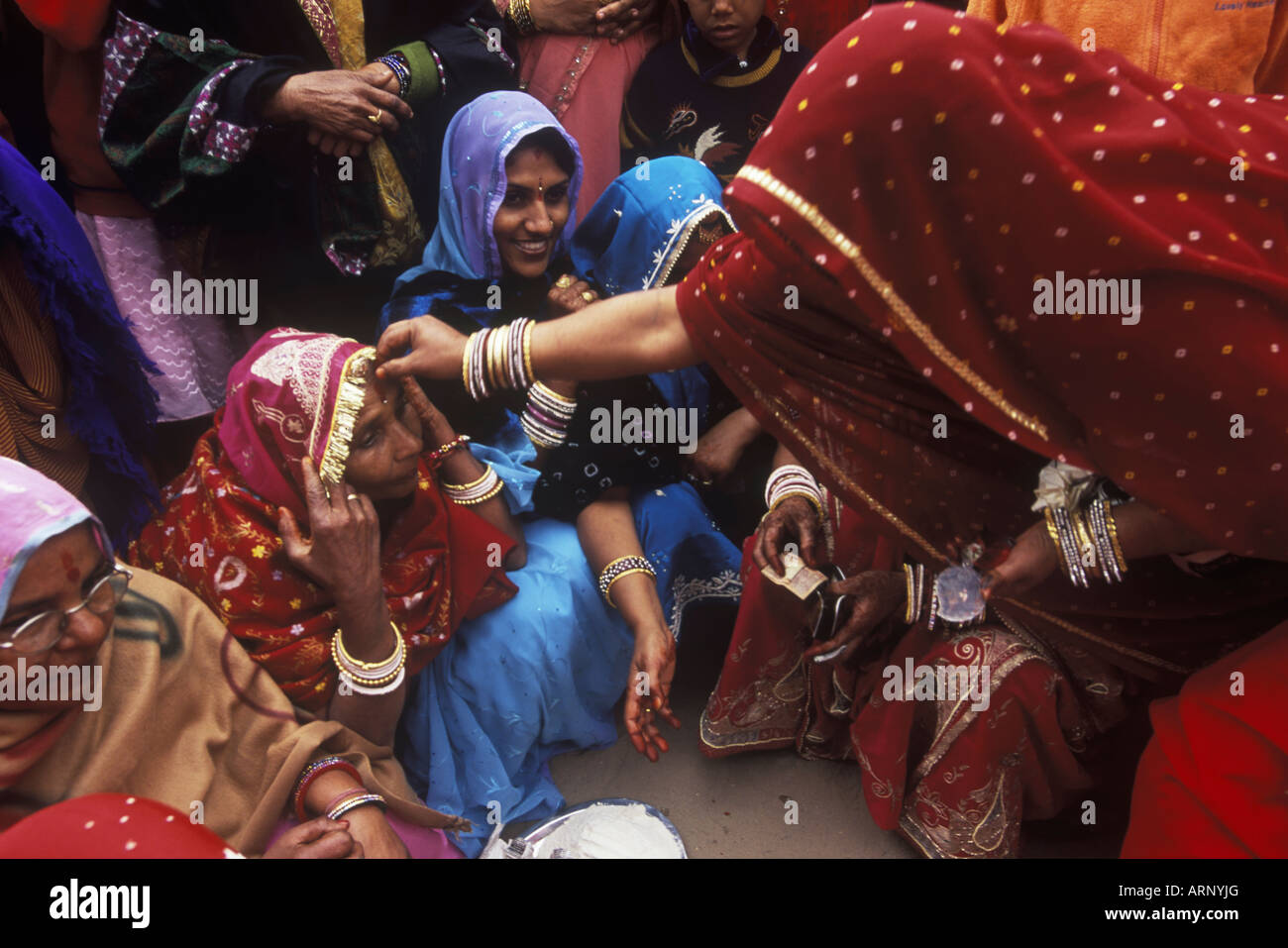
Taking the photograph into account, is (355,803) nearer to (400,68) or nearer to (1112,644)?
(1112,644)

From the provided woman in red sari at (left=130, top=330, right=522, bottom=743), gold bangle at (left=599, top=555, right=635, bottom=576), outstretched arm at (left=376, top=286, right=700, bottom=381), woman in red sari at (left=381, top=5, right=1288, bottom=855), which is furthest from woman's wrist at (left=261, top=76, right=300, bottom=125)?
gold bangle at (left=599, top=555, right=635, bottom=576)

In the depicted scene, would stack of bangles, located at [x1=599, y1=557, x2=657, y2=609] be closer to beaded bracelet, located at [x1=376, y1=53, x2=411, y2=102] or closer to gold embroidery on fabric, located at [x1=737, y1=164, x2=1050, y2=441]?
gold embroidery on fabric, located at [x1=737, y1=164, x2=1050, y2=441]

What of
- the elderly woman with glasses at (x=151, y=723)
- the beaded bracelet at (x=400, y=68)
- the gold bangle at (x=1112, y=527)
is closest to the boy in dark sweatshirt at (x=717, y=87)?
the beaded bracelet at (x=400, y=68)

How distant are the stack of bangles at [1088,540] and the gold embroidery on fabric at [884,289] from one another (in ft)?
0.67

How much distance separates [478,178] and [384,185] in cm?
24

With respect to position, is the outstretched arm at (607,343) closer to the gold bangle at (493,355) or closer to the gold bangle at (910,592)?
the gold bangle at (493,355)

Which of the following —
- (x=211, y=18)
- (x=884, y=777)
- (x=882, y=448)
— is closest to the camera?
(x=882, y=448)

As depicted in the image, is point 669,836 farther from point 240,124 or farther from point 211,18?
point 211,18

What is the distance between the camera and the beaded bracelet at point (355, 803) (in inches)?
60.3

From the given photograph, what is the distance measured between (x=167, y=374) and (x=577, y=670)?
4.03 ft

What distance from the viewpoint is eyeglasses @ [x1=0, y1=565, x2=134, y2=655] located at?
124 cm

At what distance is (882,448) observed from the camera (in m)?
1.54

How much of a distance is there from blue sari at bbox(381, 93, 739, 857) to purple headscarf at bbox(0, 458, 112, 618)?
0.86 m

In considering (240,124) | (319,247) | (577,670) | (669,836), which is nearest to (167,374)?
(319,247)
